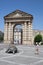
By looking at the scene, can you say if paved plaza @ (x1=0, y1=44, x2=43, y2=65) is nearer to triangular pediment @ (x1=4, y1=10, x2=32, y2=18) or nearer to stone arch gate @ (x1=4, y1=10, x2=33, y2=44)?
stone arch gate @ (x1=4, y1=10, x2=33, y2=44)

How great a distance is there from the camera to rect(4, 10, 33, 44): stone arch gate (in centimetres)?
7404

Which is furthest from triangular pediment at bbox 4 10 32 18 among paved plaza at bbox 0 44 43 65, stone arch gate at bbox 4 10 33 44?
paved plaza at bbox 0 44 43 65

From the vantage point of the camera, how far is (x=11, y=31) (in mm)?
76875

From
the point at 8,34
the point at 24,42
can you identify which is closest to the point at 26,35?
the point at 24,42

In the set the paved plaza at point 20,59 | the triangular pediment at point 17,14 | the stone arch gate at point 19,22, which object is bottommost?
the paved plaza at point 20,59

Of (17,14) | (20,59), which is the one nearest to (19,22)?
(17,14)

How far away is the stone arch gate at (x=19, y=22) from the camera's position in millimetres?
74044

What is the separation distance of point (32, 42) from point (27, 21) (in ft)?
26.1

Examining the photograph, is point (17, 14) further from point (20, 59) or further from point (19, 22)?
point (20, 59)

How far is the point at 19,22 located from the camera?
75.5 meters

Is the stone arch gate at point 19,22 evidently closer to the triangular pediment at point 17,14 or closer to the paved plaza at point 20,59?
the triangular pediment at point 17,14

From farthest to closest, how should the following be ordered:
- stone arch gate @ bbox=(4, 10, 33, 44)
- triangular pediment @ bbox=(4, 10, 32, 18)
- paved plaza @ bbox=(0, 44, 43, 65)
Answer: triangular pediment @ bbox=(4, 10, 32, 18) → stone arch gate @ bbox=(4, 10, 33, 44) → paved plaza @ bbox=(0, 44, 43, 65)

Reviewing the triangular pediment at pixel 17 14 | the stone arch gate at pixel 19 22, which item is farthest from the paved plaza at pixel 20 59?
the triangular pediment at pixel 17 14

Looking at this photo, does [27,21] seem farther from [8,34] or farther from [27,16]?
[8,34]
